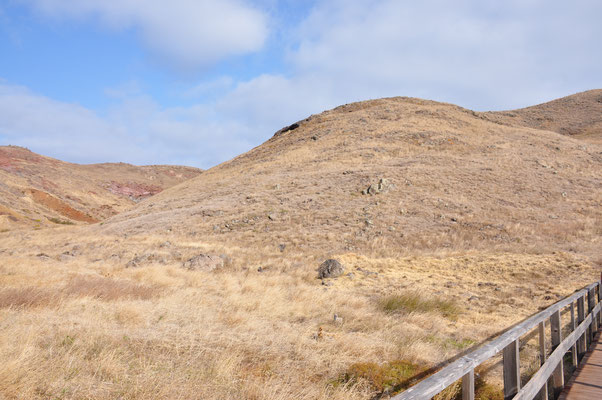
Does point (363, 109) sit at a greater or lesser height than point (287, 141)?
greater

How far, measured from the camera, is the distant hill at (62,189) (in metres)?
42.7

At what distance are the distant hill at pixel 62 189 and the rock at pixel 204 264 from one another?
28681 millimetres

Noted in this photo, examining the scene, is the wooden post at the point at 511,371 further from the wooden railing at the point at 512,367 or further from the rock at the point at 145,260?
the rock at the point at 145,260

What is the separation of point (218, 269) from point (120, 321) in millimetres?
8338

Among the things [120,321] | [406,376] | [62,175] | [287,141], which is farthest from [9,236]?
[62,175]

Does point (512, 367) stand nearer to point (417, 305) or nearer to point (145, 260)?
point (417, 305)

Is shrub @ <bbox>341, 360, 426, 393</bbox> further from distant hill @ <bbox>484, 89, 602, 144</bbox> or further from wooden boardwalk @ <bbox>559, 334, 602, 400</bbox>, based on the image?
distant hill @ <bbox>484, 89, 602, 144</bbox>

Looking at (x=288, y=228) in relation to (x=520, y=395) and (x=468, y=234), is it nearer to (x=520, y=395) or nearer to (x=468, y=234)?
(x=468, y=234)

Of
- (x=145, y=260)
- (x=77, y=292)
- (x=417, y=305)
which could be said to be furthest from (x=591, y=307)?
(x=145, y=260)

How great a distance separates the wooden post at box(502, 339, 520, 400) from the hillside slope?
15.2m

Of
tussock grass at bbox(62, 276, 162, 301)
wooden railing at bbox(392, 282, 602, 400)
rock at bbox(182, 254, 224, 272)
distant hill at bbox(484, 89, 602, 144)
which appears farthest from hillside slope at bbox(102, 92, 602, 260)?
distant hill at bbox(484, 89, 602, 144)

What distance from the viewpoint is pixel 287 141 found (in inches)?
2125

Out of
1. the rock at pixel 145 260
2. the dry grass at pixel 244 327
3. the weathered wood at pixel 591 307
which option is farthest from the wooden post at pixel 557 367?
the rock at pixel 145 260

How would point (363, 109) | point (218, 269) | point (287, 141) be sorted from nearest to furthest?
point (218, 269) → point (287, 141) → point (363, 109)
